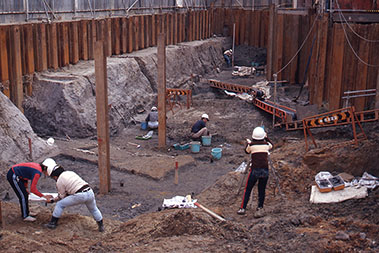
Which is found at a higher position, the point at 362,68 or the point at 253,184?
the point at 362,68

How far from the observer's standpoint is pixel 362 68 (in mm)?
13266

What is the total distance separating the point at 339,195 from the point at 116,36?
12922 mm

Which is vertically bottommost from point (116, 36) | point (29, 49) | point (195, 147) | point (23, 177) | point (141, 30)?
point (195, 147)

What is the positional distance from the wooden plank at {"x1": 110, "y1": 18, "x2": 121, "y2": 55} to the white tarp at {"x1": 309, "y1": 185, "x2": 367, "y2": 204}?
491 inches

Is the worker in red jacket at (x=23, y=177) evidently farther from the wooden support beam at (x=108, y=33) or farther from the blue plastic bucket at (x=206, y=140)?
the wooden support beam at (x=108, y=33)

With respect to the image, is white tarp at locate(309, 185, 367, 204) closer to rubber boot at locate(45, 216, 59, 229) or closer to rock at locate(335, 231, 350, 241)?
rock at locate(335, 231, 350, 241)

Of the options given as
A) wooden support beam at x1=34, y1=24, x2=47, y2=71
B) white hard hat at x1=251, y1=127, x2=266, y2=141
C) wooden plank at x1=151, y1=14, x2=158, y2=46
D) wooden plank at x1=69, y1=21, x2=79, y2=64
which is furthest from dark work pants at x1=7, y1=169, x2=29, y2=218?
wooden plank at x1=151, y1=14, x2=158, y2=46

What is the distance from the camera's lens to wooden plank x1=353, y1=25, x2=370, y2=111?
13.1 meters

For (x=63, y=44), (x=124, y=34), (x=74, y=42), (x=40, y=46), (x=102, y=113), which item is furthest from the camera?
(x=124, y=34)

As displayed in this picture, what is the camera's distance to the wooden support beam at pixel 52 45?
15.5 m

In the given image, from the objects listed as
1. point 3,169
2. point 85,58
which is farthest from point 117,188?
point 85,58

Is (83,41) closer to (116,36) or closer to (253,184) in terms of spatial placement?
(116,36)

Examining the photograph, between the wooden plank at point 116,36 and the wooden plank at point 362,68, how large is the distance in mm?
9789

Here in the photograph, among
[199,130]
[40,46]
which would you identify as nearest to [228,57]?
[199,130]
